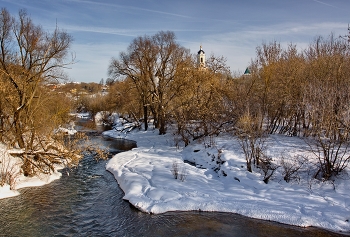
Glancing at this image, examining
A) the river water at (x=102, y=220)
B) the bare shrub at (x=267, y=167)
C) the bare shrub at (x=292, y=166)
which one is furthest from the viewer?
the bare shrub at (x=267, y=167)

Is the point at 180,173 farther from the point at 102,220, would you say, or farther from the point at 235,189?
the point at 102,220

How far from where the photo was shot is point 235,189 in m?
11.9

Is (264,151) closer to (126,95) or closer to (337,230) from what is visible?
(337,230)

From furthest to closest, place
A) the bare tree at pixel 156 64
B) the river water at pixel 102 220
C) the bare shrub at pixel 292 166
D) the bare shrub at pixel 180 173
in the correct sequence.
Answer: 1. the bare tree at pixel 156 64
2. the bare shrub at pixel 180 173
3. the bare shrub at pixel 292 166
4. the river water at pixel 102 220

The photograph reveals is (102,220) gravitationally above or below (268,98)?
below

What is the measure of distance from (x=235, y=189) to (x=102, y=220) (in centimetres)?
580

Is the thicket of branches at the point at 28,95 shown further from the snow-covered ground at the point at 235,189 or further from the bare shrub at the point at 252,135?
the bare shrub at the point at 252,135

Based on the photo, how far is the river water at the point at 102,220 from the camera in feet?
28.8

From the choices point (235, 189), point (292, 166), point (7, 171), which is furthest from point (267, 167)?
point (7, 171)

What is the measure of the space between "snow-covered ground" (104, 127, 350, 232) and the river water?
43 cm

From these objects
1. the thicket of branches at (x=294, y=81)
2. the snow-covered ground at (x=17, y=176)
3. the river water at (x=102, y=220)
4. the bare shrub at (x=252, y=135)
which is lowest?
the river water at (x=102, y=220)

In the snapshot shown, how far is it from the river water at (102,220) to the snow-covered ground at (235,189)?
1.40 ft

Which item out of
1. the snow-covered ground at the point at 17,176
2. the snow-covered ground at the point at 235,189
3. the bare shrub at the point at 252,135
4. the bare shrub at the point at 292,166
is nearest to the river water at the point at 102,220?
the snow-covered ground at the point at 235,189

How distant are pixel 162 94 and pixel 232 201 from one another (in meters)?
18.4
